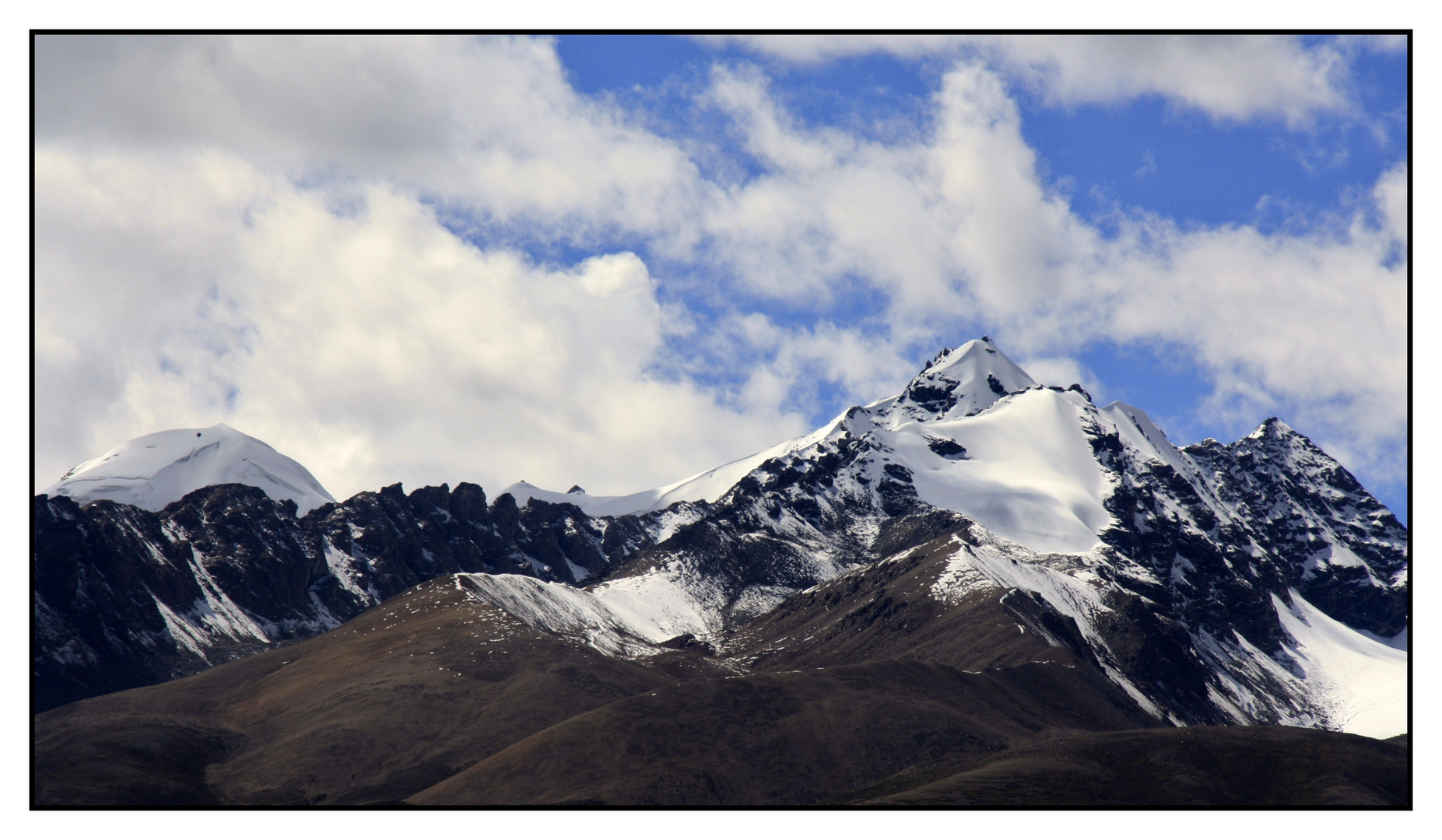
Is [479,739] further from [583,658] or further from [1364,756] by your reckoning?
[1364,756]

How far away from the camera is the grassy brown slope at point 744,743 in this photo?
129125 mm

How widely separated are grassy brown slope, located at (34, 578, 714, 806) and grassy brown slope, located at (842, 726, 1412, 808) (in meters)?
52.5

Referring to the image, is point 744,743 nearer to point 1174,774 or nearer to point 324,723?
point 1174,774

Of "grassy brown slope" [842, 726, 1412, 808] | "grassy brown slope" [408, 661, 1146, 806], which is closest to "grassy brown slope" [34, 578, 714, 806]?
"grassy brown slope" [408, 661, 1146, 806]

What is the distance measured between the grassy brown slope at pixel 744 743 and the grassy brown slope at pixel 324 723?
1624 cm

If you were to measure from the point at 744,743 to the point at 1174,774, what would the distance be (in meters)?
44.7

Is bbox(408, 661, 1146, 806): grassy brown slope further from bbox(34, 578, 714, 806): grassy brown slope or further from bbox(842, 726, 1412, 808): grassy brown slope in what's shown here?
bbox(34, 578, 714, 806): grassy brown slope

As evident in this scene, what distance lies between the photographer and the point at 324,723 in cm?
16050

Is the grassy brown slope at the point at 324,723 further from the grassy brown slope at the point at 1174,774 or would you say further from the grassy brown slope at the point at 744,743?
the grassy brown slope at the point at 1174,774

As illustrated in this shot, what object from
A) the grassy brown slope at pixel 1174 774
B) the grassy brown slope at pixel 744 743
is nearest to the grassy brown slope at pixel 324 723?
the grassy brown slope at pixel 744 743

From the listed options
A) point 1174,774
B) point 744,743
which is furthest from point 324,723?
point 1174,774

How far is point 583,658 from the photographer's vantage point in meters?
195

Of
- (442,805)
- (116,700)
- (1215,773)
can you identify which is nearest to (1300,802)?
(1215,773)

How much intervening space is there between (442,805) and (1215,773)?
6872 centimetres
